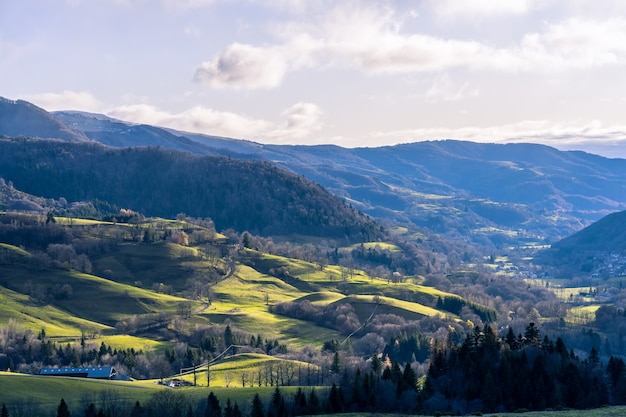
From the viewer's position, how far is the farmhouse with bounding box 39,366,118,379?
175125 millimetres

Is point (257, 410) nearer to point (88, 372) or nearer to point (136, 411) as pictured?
point (136, 411)

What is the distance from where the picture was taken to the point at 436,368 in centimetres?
13938

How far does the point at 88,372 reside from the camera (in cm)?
17638

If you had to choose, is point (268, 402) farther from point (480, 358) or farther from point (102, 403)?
point (480, 358)

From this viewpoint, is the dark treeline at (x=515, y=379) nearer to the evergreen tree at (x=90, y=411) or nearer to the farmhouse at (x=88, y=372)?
the evergreen tree at (x=90, y=411)

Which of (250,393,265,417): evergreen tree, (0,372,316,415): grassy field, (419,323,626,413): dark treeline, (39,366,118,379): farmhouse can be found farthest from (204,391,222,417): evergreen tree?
(39,366,118,379): farmhouse

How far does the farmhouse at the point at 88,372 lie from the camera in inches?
6895

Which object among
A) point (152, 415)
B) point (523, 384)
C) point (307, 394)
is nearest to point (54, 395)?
point (152, 415)

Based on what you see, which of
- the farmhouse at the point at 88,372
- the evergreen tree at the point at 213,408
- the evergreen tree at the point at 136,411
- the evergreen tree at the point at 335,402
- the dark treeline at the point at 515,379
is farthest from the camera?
the farmhouse at the point at 88,372

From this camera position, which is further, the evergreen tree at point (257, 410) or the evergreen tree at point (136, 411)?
the evergreen tree at point (136, 411)

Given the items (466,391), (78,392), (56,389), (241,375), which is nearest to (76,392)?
(78,392)

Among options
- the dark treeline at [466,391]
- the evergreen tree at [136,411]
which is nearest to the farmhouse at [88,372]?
the dark treeline at [466,391]

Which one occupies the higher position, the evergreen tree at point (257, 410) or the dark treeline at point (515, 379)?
the dark treeline at point (515, 379)

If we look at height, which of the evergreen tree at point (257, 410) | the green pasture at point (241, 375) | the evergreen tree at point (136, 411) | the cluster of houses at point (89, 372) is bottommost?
the green pasture at point (241, 375)
